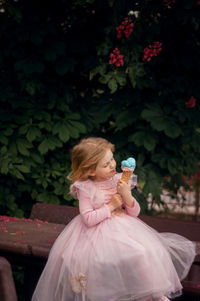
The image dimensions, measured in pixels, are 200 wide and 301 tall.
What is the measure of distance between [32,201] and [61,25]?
1694 mm

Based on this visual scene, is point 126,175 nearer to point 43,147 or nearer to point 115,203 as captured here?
point 115,203

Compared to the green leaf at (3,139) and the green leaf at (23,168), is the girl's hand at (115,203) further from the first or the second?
the green leaf at (3,139)

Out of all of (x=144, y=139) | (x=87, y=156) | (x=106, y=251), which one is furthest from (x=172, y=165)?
(x=106, y=251)

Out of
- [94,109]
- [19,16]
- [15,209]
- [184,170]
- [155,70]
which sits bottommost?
[15,209]

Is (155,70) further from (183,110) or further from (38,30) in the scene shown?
(38,30)

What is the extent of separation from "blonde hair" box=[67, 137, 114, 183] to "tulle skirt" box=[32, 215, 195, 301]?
0.26 m

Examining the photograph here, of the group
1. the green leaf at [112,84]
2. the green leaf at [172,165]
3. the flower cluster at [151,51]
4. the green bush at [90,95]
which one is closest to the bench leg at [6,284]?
the green bush at [90,95]

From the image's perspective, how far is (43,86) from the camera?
3580 millimetres

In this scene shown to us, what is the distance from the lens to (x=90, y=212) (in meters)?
1.92

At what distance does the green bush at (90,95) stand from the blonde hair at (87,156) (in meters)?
1.37

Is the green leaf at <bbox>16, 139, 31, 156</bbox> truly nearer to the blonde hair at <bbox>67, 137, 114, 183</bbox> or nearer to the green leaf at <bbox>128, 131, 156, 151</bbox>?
the green leaf at <bbox>128, 131, 156, 151</bbox>

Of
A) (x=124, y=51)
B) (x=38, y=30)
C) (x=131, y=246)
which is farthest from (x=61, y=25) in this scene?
(x=131, y=246)

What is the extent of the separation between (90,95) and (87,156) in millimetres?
1978

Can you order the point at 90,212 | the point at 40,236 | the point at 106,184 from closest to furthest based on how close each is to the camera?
the point at 90,212, the point at 106,184, the point at 40,236
